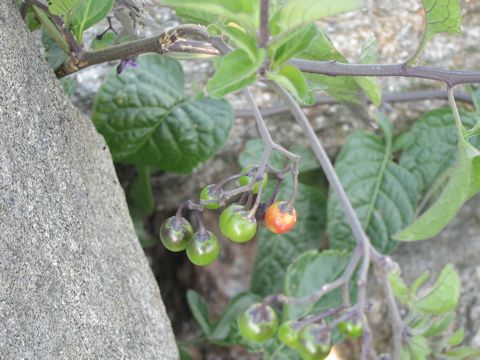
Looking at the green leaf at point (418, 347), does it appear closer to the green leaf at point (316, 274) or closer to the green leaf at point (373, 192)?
the green leaf at point (316, 274)

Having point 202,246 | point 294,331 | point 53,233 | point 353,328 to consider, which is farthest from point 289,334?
point 53,233

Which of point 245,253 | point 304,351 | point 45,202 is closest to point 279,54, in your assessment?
point 45,202

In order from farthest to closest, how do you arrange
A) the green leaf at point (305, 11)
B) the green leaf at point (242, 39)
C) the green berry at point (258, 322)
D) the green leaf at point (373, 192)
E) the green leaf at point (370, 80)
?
the green leaf at point (373, 192) < the green berry at point (258, 322) < the green leaf at point (370, 80) < the green leaf at point (242, 39) < the green leaf at point (305, 11)

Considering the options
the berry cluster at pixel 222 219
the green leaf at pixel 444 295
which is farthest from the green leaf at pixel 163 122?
the green leaf at pixel 444 295

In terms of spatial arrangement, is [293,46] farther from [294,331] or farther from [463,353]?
[463,353]

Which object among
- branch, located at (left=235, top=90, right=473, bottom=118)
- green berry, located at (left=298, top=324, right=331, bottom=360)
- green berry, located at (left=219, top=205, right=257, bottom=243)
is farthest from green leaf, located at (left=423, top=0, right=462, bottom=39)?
→ branch, located at (left=235, top=90, right=473, bottom=118)

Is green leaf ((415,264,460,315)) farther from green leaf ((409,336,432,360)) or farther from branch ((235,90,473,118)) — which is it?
branch ((235,90,473,118))
